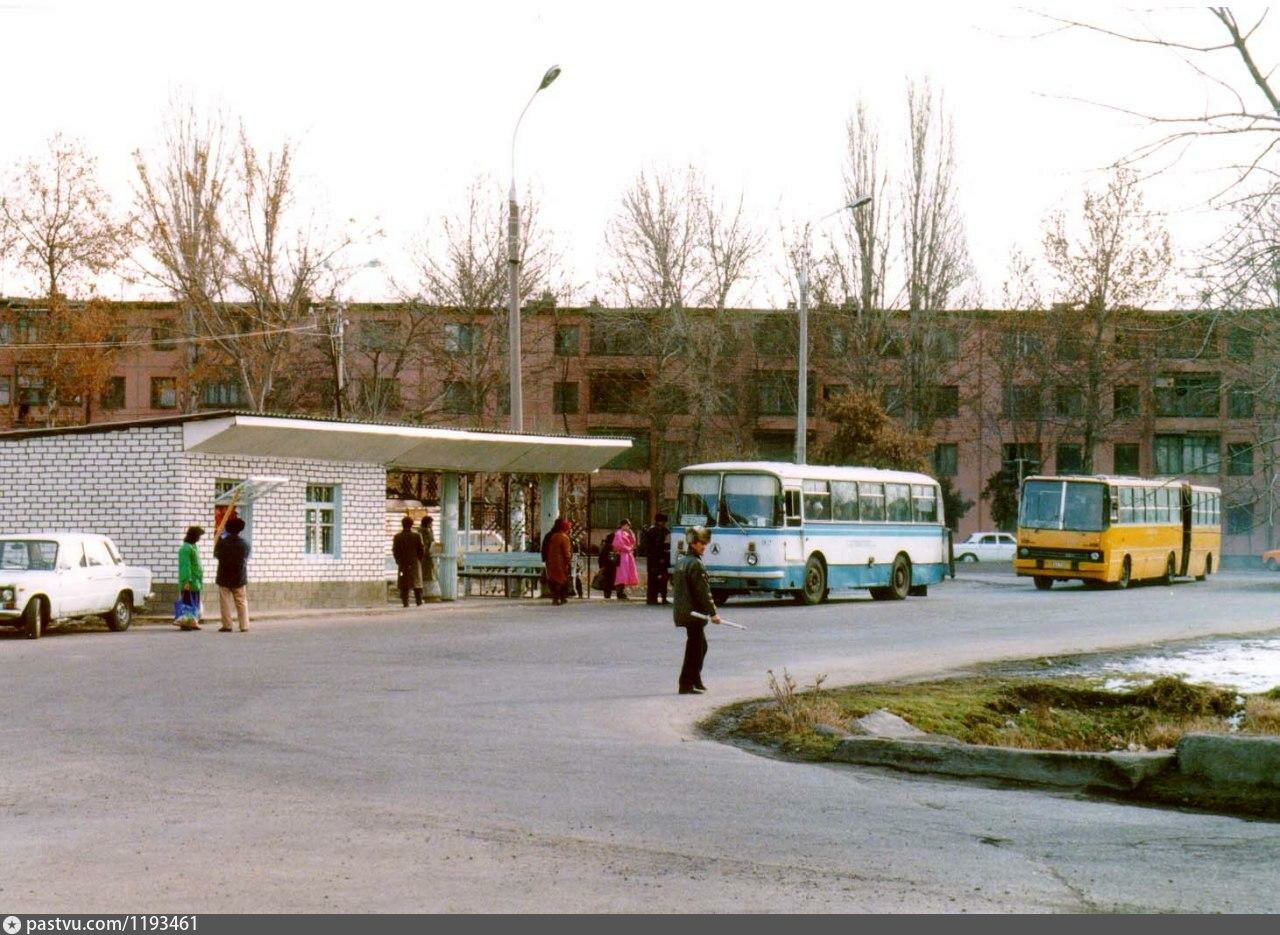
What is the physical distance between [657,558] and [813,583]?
334cm

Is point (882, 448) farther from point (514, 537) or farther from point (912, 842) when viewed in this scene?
point (912, 842)

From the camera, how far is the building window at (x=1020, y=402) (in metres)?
79.1

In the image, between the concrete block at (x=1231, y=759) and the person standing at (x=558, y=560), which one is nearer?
the concrete block at (x=1231, y=759)

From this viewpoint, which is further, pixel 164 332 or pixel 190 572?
pixel 164 332

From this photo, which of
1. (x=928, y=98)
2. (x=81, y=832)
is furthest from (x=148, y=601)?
(x=928, y=98)

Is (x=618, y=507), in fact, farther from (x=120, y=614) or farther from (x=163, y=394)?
(x=120, y=614)

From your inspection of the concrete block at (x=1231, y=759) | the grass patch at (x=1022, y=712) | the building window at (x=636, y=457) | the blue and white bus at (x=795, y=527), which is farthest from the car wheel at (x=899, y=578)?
the building window at (x=636, y=457)

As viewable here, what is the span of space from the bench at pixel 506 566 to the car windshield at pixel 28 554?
1347 centimetres

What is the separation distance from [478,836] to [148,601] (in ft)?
68.9

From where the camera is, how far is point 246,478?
30312mm

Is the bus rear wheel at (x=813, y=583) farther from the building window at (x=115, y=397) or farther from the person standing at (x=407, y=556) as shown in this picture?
the building window at (x=115, y=397)

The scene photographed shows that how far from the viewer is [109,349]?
205 ft

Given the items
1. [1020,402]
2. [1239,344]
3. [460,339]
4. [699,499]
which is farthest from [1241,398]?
[1020,402]

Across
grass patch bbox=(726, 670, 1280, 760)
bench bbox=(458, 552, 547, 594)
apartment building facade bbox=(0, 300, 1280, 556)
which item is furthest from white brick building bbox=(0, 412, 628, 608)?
apartment building facade bbox=(0, 300, 1280, 556)
